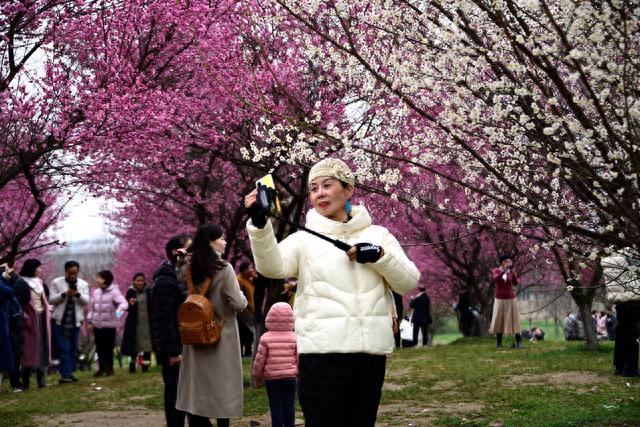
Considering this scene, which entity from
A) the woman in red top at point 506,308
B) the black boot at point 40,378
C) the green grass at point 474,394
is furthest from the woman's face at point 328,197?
the woman in red top at point 506,308

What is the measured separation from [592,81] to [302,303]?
7.24 feet

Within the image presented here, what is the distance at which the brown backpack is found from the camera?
6695 mm

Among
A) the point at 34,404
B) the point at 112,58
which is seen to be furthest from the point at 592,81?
the point at 34,404

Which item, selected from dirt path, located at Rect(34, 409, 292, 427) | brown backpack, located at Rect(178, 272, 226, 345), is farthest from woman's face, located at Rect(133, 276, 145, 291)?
A: brown backpack, located at Rect(178, 272, 226, 345)

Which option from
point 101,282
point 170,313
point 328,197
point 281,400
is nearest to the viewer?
point 328,197

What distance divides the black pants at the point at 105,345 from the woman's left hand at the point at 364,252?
39.9 ft

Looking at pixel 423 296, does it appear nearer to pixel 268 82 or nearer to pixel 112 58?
pixel 268 82

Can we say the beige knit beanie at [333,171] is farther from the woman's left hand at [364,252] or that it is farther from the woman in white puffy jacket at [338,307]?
the woman's left hand at [364,252]

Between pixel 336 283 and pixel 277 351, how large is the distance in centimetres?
306

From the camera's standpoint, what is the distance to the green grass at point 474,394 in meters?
8.32

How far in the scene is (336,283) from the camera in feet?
15.0

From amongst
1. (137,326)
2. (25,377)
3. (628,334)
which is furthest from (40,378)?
(628,334)

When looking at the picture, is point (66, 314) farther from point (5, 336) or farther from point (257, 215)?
point (257, 215)

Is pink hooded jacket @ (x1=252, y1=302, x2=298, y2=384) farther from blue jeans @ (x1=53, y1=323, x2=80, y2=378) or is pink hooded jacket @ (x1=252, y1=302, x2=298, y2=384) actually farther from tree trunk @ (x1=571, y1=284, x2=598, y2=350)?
tree trunk @ (x1=571, y1=284, x2=598, y2=350)
